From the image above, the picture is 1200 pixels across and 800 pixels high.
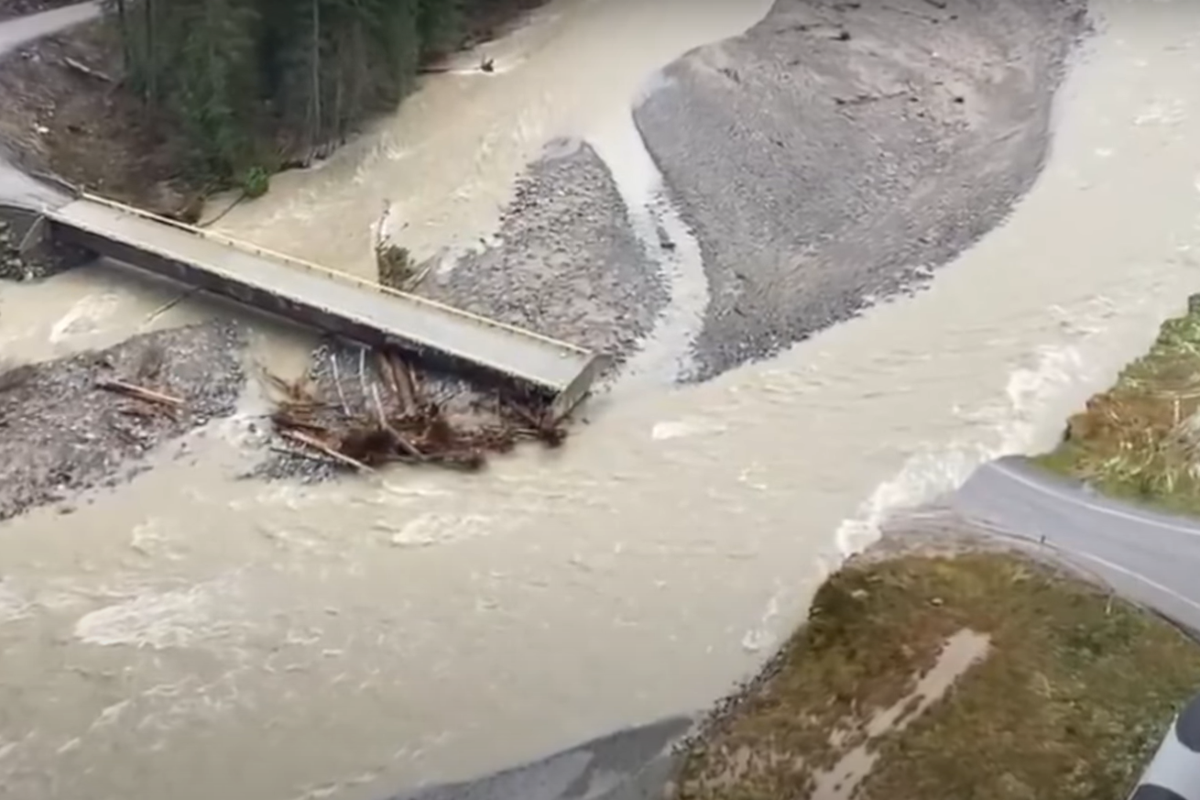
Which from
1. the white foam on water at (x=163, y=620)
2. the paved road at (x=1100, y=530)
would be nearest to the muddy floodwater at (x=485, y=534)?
the white foam on water at (x=163, y=620)

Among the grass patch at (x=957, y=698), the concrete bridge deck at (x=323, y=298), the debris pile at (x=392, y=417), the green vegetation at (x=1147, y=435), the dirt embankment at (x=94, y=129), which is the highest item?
the dirt embankment at (x=94, y=129)

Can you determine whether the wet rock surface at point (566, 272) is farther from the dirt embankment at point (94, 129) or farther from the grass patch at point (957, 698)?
the grass patch at point (957, 698)

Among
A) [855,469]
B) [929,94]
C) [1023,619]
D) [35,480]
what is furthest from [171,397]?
[929,94]

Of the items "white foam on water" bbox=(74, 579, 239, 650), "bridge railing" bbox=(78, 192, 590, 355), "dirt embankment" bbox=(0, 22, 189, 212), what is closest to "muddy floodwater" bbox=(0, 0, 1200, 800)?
"white foam on water" bbox=(74, 579, 239, 650)

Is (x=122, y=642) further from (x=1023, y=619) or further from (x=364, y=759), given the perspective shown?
(x=1023, y=619)

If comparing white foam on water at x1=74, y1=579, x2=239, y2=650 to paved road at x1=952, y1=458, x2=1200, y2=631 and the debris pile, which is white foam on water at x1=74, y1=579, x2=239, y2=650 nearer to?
the debris pile

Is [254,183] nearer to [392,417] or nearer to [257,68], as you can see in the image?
[257,68]

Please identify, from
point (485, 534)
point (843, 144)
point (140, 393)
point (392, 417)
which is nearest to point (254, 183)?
point (140, 393)
